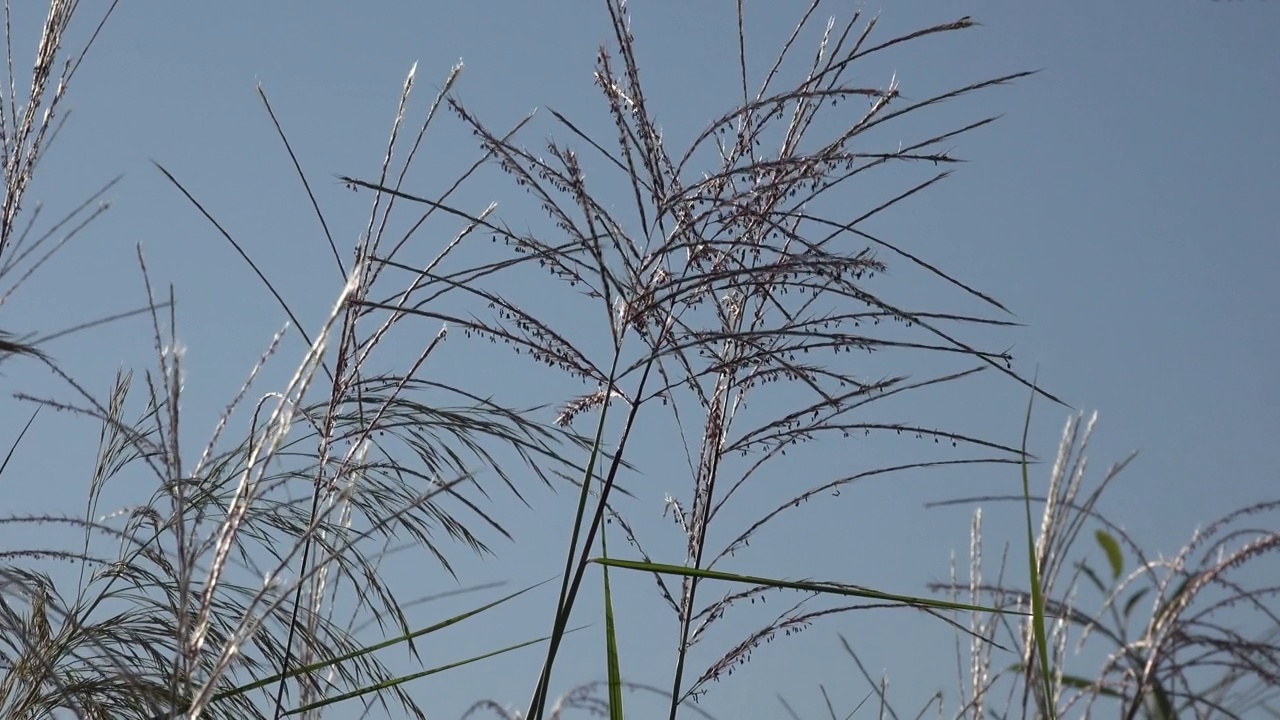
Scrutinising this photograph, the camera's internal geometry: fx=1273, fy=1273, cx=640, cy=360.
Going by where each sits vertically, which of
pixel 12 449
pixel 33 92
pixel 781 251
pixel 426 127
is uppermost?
pixel 33 92

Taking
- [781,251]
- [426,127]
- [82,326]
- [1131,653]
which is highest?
[426,127]

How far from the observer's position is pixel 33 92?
2.09 m

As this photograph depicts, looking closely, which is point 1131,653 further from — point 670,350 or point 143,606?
point 143,606

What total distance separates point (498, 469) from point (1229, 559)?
3.14 ft

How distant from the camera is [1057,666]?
2141 mm

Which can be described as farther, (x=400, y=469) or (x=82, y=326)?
→ (x=400, y=469)

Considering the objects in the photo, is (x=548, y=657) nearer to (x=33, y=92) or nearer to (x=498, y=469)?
(x=498, y=469)

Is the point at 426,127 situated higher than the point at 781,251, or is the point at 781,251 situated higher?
the point at 426,127

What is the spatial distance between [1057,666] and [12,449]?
1.80m

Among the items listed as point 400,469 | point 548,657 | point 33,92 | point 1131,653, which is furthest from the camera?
point 33,92

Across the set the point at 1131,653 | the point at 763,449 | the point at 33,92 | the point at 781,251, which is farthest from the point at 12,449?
the point at 1131,653

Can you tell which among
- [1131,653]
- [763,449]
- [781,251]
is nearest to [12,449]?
[763,449]

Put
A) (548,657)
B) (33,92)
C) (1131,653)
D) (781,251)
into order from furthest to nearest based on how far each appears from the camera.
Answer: (33,92), (1131,653), (781,251), (548,657)

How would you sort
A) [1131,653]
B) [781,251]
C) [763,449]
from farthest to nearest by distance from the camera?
[763,449] → [1131,653] → [781,251]
